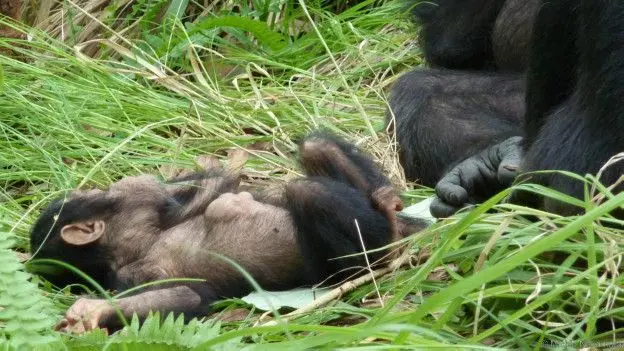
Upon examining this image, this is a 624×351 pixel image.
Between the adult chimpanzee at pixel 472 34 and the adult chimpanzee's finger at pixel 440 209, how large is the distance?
90 centimetres

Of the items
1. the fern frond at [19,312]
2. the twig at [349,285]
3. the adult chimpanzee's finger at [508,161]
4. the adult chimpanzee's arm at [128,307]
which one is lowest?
the adult chimpanzee's arm at [128,307]

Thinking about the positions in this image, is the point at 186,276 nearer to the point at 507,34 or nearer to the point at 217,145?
the point at 217,145

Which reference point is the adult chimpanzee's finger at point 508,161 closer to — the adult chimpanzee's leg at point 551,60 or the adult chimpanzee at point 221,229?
the adult chimpanzee's leg at point 551,60

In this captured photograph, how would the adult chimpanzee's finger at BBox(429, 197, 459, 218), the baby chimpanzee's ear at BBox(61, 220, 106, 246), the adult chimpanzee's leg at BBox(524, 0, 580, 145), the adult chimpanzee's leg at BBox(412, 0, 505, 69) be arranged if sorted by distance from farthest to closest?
the adult chimpanzee's leg at BBox(412, 0, 505, 69)
the adult chimpanzee's finger at BBox(429, 197, 459, 218)
the baby chimpanzee's ear at BBox(61, 220, 106, 246)
the adult chimpanzee's leg at BBox(524, 0, 580, 145)

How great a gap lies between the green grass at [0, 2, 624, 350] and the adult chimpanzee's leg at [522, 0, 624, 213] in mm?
230

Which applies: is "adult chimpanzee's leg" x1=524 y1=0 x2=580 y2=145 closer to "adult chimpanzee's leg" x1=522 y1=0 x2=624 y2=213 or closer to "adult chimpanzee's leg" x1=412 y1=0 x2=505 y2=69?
"adult chimpanzee's leg" x1=522 y1=0 x2=624 y2=213

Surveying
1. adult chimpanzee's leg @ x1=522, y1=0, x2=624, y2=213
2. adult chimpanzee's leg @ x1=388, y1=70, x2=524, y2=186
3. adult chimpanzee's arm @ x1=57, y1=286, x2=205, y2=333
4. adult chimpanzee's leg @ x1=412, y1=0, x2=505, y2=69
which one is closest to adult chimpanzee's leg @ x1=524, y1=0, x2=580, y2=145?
adult chimpanzee's leg @ x1=522, y1=0, x2=624, y2=213

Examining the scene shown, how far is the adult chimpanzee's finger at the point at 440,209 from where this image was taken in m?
3.15

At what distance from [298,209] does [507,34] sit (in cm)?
140

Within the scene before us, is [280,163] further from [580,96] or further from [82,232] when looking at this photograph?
[580,96]

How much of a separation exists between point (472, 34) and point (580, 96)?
1.56 meters

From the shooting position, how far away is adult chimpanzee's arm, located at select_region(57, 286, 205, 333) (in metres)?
2.58

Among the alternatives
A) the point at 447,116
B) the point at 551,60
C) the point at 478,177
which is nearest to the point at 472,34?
the point at 447,116

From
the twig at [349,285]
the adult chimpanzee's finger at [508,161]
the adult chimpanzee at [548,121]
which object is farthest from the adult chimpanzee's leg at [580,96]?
the twig at [349,285]
